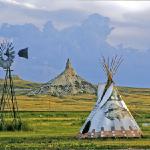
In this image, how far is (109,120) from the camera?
54.3 metres

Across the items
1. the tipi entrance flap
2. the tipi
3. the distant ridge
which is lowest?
the tipi

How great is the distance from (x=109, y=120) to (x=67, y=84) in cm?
13374

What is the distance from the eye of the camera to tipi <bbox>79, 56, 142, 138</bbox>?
53.8 m

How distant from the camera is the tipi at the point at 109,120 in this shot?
176 feet

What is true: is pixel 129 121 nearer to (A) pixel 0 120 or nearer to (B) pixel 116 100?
(B) pixel 116 100

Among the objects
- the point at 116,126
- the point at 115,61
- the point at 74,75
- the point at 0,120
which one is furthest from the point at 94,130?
the point at 74,75

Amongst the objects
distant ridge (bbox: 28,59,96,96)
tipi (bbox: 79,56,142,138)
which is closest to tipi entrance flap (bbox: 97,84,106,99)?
tipi (bbox: 79,56,142,138)

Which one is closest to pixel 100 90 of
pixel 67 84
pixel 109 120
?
pixel 109 120

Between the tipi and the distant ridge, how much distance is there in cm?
12758

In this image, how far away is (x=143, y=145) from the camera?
45.5 m

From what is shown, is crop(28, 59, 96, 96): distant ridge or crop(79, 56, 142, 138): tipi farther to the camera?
crop(28, 59, 96, 96): distant ridge

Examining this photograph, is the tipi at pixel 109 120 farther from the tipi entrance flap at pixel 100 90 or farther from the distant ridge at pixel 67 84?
the distant ridge at pixel 67 84

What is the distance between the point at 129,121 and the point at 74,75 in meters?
134

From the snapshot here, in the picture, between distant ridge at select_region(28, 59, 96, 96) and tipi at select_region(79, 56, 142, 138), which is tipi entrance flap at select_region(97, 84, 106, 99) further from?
distant ridge at select_region(28, 59, 96, 96)
